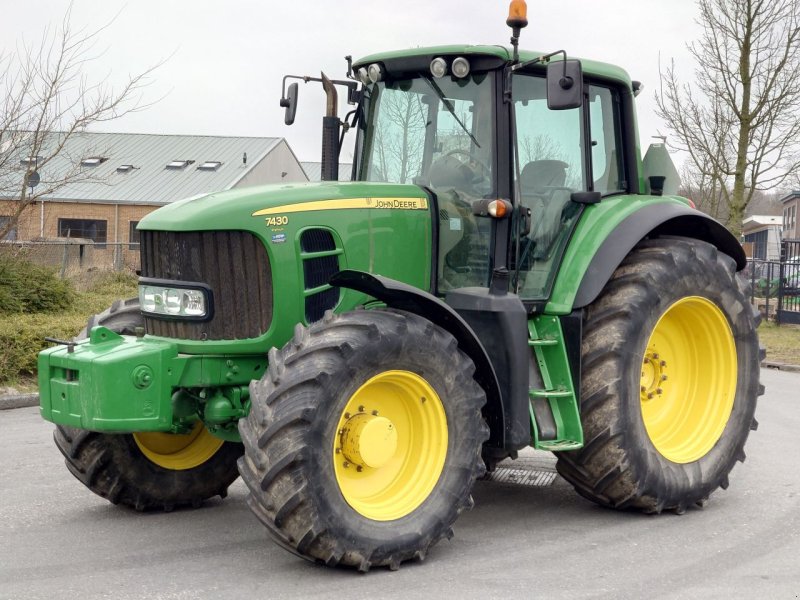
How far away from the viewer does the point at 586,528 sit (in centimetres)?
641

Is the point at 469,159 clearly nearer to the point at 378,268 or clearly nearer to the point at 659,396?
the point at 378,268

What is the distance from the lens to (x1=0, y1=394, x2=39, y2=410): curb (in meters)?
11.4

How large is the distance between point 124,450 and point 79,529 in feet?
1.68

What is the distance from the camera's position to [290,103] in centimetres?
724

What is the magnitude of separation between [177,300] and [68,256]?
20.8 m

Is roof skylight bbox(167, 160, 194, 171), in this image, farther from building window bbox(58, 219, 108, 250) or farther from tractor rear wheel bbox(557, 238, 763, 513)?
tractor rear wheel bbox(557, 238, 763, 513)

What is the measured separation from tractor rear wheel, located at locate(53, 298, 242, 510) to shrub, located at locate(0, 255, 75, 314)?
334 inches

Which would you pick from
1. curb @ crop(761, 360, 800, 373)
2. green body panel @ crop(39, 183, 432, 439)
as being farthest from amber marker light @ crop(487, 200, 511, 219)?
curb @ crop(761, 360, 800, 373)

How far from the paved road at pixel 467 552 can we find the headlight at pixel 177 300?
1.25m

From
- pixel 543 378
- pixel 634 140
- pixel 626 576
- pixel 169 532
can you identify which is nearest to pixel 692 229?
pixel 634 140

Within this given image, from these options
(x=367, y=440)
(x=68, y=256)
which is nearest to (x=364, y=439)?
(x=367, y=440)

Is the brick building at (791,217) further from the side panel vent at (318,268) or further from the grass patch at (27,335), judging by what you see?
the side panel vent at (318,268)

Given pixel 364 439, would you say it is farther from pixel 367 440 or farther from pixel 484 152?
pixel 484 152

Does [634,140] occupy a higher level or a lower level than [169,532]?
higher
